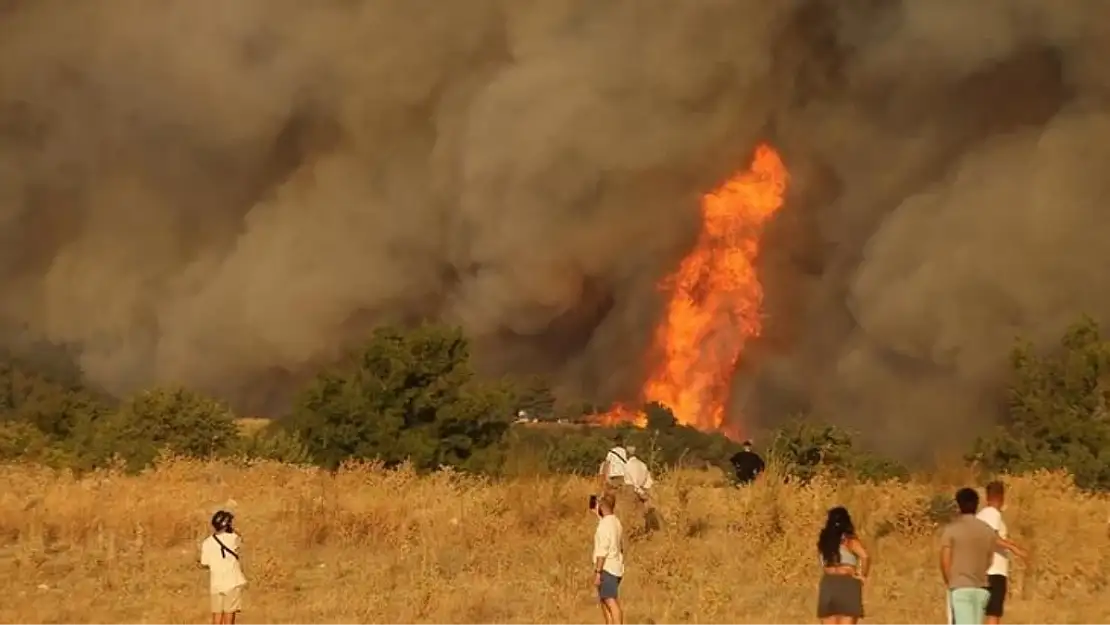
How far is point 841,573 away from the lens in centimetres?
816

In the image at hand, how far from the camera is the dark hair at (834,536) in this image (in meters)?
8.18

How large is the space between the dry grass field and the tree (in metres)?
3.35

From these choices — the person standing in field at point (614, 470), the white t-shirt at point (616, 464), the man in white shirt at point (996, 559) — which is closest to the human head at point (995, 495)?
the man in white shirt at point (996, 559)

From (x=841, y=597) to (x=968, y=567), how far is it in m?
0.91

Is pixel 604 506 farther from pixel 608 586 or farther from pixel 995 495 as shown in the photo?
pixel 995 495

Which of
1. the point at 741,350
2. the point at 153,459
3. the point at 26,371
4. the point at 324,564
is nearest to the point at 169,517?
the point at 324,564

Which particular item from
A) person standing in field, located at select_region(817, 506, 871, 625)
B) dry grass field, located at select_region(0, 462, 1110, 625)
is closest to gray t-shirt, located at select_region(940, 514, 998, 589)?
person standing in field, located at select_region(817, 506, 871, 625)

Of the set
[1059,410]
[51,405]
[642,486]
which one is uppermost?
[51,405]

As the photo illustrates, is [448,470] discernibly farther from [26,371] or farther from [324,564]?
[26,371]

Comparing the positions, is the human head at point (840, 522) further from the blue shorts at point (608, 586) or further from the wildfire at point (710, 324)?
the wildfire at point (710, 324)

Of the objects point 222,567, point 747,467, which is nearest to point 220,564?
point 222,567

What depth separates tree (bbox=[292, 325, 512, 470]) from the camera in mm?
22938

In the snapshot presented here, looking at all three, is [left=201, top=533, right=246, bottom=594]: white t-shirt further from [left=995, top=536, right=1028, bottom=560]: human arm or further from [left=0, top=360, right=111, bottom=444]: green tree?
[left=0, top=360, right=111, bottom=444]: green tree

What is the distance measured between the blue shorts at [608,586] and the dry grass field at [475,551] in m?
1.23
